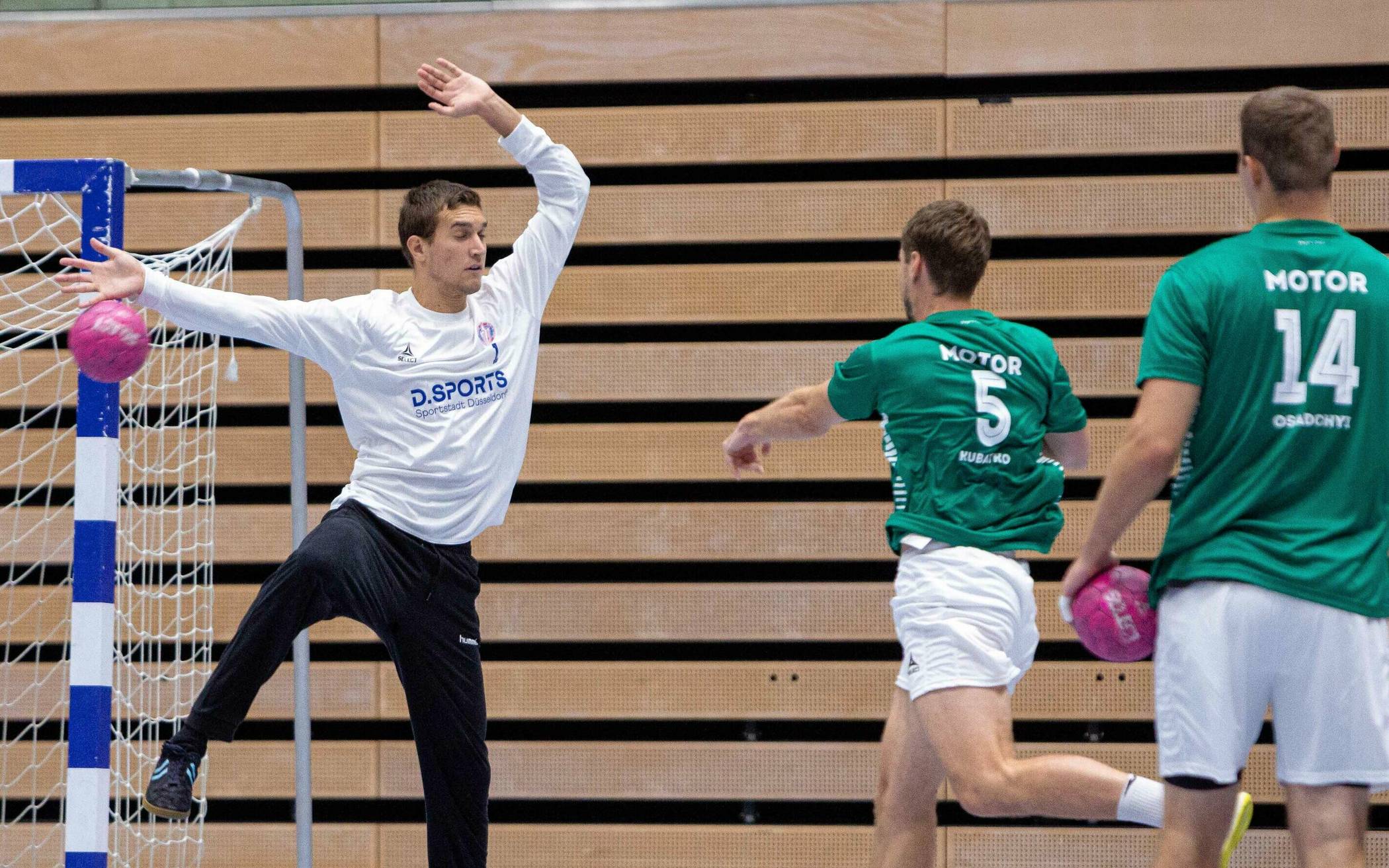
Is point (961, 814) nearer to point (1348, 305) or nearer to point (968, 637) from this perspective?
point (968, 637)

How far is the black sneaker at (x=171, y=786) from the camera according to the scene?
12.3 feet

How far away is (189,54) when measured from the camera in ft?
18.2

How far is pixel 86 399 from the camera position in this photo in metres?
3.63

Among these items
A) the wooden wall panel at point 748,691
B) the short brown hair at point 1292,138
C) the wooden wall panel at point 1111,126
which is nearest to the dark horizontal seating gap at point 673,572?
the wooden wall panel at point 748,691

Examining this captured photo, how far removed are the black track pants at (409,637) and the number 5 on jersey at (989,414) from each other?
67.1 inches

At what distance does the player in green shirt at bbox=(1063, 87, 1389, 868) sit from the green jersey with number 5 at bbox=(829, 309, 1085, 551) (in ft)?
1.92

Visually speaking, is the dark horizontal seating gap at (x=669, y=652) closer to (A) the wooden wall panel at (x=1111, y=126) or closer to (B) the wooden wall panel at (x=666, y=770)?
(B) the wooden wall panel at (x=666, y=770)

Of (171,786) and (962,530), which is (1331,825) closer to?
(962,530)

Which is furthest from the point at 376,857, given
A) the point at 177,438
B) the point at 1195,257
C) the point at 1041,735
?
the point at 1195,257

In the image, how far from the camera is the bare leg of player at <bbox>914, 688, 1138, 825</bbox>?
3.07 metres

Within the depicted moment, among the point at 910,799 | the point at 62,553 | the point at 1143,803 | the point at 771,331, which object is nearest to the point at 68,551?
the point at 62,553

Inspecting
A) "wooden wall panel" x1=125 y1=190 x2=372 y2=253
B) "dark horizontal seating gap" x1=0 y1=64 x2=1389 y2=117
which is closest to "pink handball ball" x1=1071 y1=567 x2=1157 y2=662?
"dark horizontal seating gap" x1=0 y1=64 x2=1389 y2=117

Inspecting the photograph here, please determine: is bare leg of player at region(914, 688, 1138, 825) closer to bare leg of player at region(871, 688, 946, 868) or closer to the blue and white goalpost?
bare leg of player at region(871, 688, 946, 868)

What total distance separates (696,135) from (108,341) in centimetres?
272
